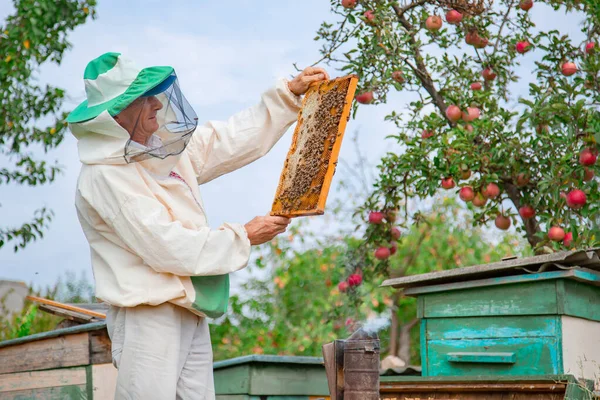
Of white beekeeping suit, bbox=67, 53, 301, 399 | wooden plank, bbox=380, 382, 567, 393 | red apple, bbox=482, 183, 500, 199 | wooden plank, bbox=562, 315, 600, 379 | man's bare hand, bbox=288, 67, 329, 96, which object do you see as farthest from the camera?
red apple, bbox=482, 183, 500, 199

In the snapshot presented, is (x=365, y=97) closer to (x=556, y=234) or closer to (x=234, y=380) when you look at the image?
(x=556, y=234)

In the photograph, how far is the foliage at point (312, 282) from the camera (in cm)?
993

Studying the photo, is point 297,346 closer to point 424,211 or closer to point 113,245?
point 424,211

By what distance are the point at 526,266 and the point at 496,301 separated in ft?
0.86

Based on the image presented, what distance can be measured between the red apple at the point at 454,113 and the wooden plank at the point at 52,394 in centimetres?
286

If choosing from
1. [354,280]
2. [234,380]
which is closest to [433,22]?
[354,280]

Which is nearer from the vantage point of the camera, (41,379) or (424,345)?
(41,379)

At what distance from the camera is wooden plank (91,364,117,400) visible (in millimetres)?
3850

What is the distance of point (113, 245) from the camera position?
103 inches

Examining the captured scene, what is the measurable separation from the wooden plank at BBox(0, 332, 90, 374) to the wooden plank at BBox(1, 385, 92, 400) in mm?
120

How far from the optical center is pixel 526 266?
398 cm

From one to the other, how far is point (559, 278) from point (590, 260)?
18cm

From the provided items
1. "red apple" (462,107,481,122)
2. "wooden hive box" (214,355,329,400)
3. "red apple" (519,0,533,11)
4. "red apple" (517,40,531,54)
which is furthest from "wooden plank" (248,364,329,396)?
"red apple" (519,0,533,11)

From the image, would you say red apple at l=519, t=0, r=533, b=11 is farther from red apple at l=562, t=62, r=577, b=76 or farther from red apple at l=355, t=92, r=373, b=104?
red apple at l=355, t=92, r=373, b=104
